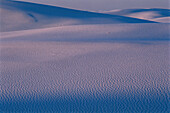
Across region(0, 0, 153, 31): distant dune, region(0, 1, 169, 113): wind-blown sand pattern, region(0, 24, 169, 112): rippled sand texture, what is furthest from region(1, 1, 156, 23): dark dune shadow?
region(0, 24, 169, 112): rippled sand texture

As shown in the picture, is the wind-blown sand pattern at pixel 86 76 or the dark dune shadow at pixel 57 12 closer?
the wind-blown sand pattern at pixel 86 76

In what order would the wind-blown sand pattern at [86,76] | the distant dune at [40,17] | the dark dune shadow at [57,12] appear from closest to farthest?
the wind-blown sand pattern at [86,76] → the distant dune at [40,17] → the dark dune shadow at [57,12]

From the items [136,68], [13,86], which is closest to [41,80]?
[13,86]

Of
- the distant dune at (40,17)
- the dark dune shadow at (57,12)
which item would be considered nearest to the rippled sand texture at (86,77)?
the distant dune at (40,17)

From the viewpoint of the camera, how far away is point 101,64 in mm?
4605

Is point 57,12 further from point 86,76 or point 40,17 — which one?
point 86,76

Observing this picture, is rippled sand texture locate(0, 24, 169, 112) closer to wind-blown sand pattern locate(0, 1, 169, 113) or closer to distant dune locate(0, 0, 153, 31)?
wind-blown sand pattern locate(0, 1, 169, 113)

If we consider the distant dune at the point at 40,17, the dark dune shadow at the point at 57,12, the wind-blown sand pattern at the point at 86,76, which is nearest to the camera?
the wind-blown sand pattern at the point at 86,76

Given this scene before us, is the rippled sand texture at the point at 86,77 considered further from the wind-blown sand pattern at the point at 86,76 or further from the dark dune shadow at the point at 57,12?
the dark dune shadow at the point at 57,12

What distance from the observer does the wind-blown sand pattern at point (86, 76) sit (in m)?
3.23

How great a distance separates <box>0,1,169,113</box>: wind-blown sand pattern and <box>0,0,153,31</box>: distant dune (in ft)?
26.6

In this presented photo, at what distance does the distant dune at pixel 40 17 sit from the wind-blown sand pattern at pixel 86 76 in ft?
26.6

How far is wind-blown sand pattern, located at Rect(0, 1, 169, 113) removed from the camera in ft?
10.6

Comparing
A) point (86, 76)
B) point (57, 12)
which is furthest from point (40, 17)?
point (86, 76)
